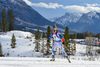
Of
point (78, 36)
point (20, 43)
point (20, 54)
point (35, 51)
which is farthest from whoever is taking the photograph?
point (78, 36)

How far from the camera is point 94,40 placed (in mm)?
88938

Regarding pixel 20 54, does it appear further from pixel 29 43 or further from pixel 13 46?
pixel 29 43

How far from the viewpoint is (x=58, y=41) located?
365 inches

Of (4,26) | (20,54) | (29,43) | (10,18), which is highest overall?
(10,18)

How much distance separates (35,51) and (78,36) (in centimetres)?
9110

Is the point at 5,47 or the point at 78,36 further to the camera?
the point at 78,36

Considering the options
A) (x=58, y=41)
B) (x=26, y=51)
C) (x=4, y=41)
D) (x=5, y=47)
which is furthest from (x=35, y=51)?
(x=58, y=41)

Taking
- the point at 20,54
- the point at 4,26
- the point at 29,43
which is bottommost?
the point at 20,54

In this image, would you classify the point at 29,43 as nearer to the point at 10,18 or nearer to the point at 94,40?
the point at 10,18

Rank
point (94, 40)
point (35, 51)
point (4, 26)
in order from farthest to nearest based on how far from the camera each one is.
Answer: point (94, 40)
point (4, 26)
point (35, 51)

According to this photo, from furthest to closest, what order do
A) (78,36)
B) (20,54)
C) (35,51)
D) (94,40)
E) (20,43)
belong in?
(78,36) → (94,40) → (20,43) → (35,51) → (20,54)

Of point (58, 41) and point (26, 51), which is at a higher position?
point (58, 41)

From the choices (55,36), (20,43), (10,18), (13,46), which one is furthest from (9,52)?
(10,18)

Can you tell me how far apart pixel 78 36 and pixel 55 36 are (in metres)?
118
